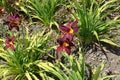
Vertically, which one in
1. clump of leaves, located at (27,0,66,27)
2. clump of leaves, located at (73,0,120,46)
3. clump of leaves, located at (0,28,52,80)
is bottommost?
clump of leaves, located at (0,28,52,80)

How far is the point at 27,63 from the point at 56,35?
0.72 meters

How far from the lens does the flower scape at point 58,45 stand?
3.51 m

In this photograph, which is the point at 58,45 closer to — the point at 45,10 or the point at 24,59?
the point at 24,59

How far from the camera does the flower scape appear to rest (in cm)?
351

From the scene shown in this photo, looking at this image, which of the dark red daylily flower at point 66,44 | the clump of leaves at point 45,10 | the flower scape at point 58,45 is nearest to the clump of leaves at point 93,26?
the flower scape at point 58,45

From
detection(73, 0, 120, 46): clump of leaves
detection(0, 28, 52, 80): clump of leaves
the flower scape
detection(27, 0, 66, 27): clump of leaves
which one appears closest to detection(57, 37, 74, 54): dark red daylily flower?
the flower scape

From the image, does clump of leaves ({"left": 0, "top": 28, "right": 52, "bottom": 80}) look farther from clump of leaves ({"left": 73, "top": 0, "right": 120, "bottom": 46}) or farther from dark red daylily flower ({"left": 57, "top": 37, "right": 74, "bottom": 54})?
dark red daylily flower ({"left": 57, "top": 37, "right": 74, "bottom": 54})

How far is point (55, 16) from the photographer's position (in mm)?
4547

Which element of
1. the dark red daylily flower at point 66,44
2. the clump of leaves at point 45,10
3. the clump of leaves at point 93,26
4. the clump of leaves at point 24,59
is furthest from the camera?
the clump of leaves at point 45,10

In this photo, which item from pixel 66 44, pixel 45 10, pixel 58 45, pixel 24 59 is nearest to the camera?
pixel 66 44

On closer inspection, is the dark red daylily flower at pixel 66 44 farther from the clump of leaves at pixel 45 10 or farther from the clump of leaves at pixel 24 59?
the clump of leaves at pixel 45 10

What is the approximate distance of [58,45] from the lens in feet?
13.0

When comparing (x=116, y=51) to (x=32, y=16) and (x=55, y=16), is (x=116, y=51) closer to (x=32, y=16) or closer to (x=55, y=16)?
(x=55, y=16)

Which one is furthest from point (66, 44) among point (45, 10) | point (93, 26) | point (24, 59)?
point (45, 10)
